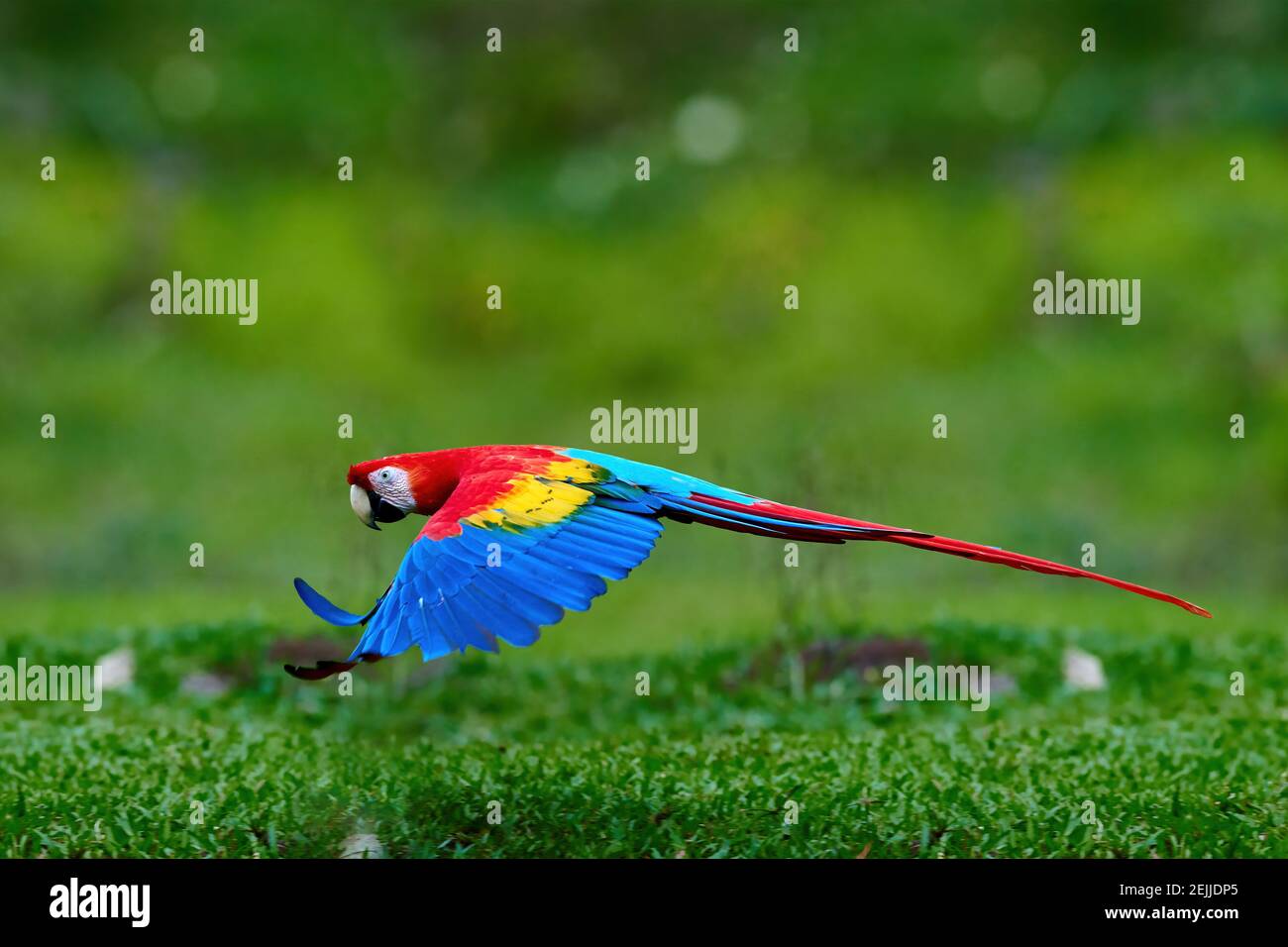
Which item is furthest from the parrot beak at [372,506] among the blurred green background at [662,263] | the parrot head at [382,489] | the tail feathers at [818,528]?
the blurred green background at [662,263]

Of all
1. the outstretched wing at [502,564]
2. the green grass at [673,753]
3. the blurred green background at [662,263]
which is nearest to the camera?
the outstretched wing at [502,564]

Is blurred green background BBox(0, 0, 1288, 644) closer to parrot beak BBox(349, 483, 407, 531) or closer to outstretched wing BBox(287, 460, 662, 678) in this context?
parrot beak BBox(349, 483, 407, 531)

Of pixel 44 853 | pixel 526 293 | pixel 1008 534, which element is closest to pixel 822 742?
pixel 44 853

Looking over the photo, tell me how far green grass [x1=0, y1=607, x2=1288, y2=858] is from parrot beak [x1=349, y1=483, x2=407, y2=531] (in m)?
0.80

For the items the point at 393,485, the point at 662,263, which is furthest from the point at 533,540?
the point at 662,263

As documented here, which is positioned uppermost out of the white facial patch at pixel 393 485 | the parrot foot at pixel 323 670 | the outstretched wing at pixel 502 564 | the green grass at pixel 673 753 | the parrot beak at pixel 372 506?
the white facial patch at pixel 393 485

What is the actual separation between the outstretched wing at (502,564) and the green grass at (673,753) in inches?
31.4

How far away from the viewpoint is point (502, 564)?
4.09 meters

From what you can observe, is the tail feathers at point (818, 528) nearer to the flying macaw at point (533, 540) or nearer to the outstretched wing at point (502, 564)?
the flying macaw at point (533, 540)

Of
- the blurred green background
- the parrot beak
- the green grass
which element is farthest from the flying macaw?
the blurred green background

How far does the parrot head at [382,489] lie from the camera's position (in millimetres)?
4980

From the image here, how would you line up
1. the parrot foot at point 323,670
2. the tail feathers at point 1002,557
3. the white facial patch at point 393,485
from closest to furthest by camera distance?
the parrot foot at point 323,670 < the tail feathers at point 1002,557 < the white facial patch at point 393,485

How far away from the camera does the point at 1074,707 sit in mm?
5965
